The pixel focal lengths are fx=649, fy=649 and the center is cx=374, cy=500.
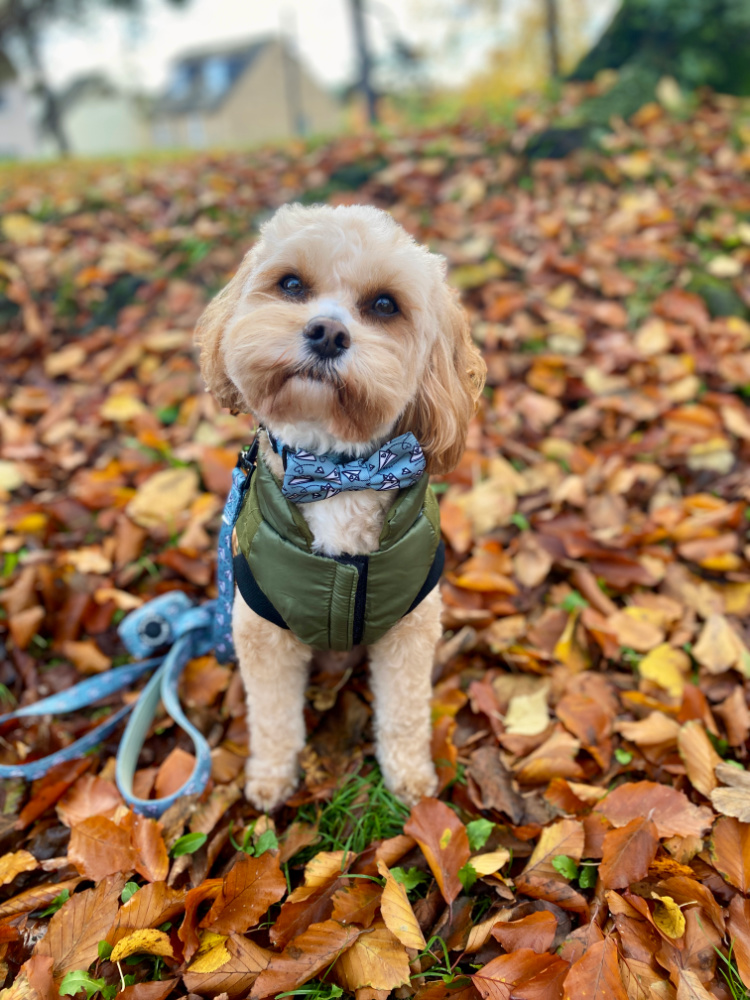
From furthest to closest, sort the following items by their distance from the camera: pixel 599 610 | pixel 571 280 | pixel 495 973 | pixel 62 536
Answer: pixel 571 280 → pixel 62 536 → pixel 599 610 → pixel 495 973

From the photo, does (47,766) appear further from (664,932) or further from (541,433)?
(541,433)

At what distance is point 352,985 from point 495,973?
42 centimetres

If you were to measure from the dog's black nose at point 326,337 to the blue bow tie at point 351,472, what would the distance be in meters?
0.34

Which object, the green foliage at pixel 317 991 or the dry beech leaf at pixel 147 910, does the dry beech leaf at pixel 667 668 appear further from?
the dry beech leaf at pixel 147 910

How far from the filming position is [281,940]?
1973mm

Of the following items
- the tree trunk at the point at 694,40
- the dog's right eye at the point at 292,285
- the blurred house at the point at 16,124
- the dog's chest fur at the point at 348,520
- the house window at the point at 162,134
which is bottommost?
the house window at the point at 162,134

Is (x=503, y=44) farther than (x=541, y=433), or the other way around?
(x=503, y=44)

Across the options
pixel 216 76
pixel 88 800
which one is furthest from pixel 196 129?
pixel 88 800

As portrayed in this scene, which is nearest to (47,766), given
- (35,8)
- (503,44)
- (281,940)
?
(281,940)

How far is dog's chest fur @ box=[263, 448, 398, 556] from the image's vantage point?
2113 millimetres

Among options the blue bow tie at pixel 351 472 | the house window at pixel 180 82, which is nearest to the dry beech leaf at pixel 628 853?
the blue bow tie at pixel 351 472

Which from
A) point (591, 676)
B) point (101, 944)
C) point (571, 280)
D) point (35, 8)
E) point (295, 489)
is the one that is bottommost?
point (591, 676)

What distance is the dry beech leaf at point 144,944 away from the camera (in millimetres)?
1888

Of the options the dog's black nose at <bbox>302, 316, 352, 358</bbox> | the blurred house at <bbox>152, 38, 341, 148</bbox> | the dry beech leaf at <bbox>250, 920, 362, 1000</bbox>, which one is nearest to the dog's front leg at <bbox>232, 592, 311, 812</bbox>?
the dry beech leaf at <bbox>250, 920, 362, 1000</bbox>
